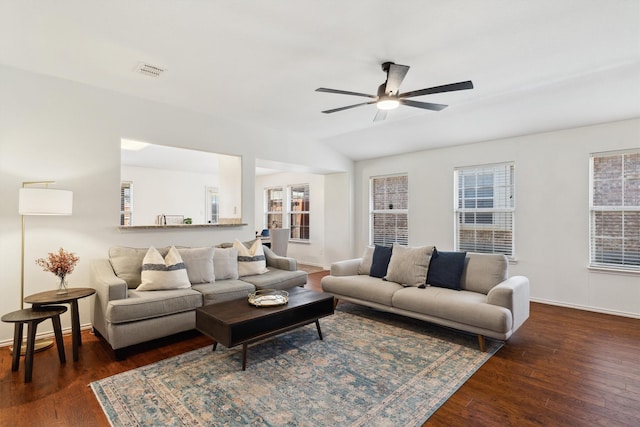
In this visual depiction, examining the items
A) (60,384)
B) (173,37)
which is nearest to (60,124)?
(173,37)

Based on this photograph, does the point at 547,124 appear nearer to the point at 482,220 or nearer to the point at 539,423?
the point at 482,220

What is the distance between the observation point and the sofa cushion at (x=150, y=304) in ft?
8.84

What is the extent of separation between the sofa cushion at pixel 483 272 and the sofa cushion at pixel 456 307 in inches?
4.4

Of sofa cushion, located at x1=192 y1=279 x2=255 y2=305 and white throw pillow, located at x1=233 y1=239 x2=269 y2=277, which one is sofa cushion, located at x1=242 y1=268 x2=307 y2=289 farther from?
sofa cushion, located at x1=192 y1=279 x2=255 y2=305

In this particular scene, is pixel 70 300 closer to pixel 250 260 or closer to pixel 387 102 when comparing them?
pixel 250 260

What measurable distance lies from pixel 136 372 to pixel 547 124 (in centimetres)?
543

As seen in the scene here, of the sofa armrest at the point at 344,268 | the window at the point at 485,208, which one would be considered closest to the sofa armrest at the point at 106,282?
the sofa armrest at the point at 344,268

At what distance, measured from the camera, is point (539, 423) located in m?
1.92

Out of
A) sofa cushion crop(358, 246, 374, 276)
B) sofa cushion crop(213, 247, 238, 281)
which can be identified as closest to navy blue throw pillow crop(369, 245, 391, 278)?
sofa cushion crop(358, 246, 374, 276)

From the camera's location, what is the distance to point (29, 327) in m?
2.40

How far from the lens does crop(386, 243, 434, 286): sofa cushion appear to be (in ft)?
12.1

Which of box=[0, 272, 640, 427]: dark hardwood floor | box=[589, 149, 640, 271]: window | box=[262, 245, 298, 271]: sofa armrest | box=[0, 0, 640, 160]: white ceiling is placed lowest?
box=[0, 272, 640, 427]: dark hardwood floor

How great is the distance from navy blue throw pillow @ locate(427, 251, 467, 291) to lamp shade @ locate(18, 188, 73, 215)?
3.80 m

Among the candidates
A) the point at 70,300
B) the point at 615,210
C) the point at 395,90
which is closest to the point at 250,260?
the point at 70,300
